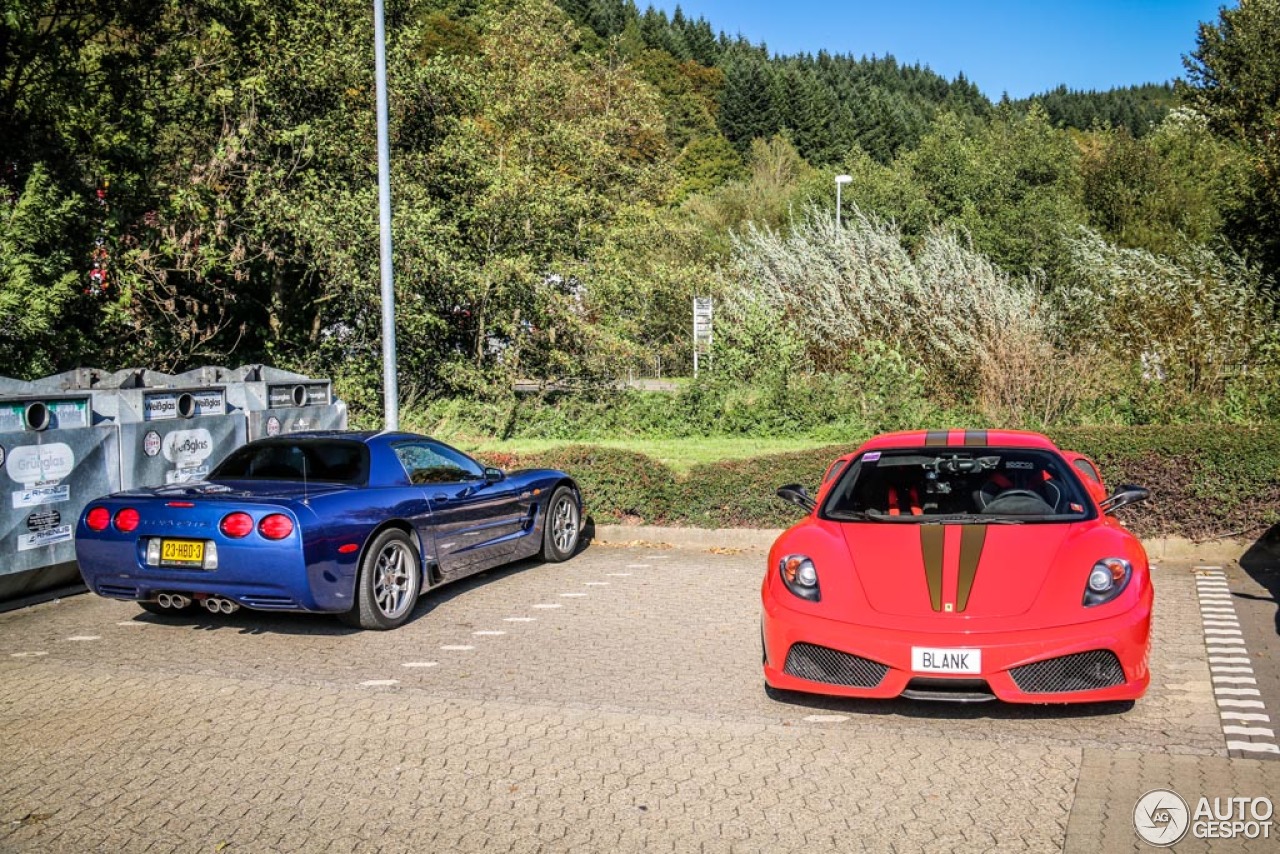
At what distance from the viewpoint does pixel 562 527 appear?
1052 centimetres

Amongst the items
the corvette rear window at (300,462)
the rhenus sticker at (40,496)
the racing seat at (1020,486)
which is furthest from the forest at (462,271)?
the racing seat at (1020,486)

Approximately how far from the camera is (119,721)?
231 inches

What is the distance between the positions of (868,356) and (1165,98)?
132052 millimetres

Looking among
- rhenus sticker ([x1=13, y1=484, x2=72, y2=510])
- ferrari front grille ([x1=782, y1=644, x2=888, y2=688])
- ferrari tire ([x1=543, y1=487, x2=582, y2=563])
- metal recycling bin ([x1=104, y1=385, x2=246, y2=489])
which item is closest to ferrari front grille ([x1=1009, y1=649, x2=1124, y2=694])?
ferrari front grille ([x1=782, y1=644, x2=888, y2=688])

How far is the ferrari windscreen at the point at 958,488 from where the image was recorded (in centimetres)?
656

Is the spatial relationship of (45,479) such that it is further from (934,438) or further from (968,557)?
(968,557)

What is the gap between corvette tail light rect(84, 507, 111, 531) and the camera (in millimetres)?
7609

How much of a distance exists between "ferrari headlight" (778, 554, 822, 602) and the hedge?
16.8ft

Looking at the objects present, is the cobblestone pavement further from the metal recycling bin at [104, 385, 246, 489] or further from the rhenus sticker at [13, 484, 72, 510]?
the metal recycling bin at [104, 385, 246, 489]

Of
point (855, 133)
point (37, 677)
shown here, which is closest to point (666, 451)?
point (37, 677)

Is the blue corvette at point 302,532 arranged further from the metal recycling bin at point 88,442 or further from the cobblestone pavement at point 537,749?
the metal recycling bin at point 88,442

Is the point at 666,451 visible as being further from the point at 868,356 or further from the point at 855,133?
the point at 855,133

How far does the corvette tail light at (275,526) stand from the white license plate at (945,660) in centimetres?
401

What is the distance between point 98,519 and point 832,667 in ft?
16.8
